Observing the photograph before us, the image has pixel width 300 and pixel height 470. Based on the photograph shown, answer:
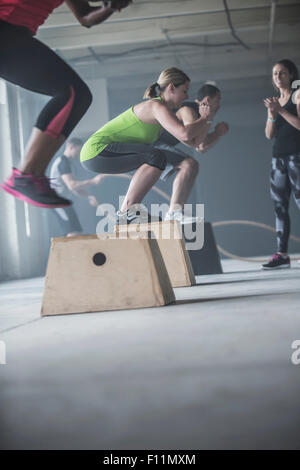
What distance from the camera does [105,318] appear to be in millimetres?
1926

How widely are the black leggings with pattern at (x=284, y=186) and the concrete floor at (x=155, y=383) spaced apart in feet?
7.00

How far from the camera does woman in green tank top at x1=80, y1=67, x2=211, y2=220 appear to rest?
10.2 ft

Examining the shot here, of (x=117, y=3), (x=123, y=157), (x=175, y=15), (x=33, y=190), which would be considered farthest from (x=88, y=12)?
(x=175, y=15)

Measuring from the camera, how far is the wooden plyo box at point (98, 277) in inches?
81.4

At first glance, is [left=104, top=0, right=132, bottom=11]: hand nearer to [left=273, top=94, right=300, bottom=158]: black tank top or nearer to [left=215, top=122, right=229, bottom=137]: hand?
[left=215, top=122, right=229, bottom=137]: hand

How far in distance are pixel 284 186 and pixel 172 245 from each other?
1235 millimetres

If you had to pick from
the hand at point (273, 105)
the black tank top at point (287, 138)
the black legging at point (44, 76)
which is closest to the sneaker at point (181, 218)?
the black tank top at point (287, 138)

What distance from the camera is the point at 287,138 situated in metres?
3.84

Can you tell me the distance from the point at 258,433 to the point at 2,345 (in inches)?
36.4

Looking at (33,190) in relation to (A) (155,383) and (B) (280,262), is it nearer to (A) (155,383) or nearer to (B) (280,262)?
(A) (155,383)

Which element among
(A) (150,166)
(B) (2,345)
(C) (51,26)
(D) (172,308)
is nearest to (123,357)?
(B) (2,345)

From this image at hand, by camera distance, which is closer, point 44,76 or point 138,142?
point 44,76

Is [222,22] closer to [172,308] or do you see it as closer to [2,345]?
[172,308]

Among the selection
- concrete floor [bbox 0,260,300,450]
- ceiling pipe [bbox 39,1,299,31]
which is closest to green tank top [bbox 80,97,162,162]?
concrete floor [bbox 0,260,300,450]
